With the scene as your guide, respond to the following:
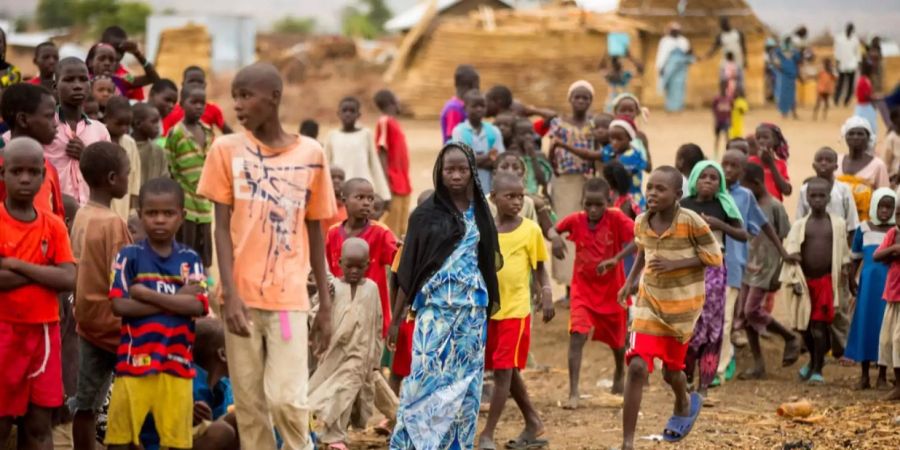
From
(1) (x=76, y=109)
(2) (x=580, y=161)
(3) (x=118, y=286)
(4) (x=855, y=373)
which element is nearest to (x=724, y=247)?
(4) (x=855, y=373)

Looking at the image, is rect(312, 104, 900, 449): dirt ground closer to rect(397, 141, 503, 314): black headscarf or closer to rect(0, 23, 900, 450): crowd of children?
rect(0, 23, 900, 450): crowd of children

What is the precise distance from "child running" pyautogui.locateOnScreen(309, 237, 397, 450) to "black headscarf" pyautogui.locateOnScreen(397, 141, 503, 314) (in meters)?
0.73

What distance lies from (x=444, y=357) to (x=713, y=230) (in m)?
2.81

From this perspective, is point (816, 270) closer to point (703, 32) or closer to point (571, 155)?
point (571, 155)

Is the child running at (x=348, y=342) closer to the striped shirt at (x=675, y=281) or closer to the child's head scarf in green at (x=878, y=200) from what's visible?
the striped shirt at (x=675, y=281)

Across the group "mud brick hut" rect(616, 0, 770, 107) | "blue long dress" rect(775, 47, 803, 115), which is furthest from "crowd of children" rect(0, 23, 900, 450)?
"mud brick hut" rect(616, 0, 770, 107)

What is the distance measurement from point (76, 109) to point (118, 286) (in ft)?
8.09

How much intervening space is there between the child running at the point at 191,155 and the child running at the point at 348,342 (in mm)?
3084

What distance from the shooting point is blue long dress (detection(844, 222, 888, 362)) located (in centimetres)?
973

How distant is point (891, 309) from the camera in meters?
9.27

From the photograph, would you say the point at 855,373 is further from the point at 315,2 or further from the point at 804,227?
the point at 315,2

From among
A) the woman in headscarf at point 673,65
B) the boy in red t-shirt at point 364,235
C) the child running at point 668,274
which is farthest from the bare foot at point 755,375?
the woman in headscarf at point 673,65

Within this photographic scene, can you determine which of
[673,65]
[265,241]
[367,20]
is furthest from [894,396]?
[367,20]

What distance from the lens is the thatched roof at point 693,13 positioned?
104 feet
